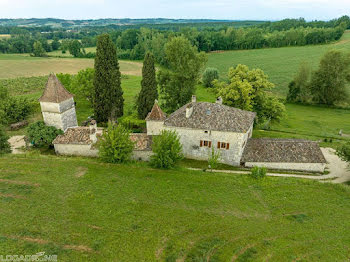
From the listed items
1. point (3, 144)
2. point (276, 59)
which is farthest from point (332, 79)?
point (3, 144)

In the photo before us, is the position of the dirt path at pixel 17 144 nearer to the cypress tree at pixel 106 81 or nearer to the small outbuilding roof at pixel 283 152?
the cypress tree at pixel 106 81

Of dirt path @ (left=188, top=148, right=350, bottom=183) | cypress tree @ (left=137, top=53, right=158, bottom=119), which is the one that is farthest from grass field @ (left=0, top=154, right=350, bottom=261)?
cypress tree @ (left=137, top=53, right=158, bottom=119)

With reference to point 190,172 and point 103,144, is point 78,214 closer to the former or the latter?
point 103,144

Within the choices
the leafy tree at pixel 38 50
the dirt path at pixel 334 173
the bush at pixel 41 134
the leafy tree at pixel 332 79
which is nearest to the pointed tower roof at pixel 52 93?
the bush at pixel 41 134

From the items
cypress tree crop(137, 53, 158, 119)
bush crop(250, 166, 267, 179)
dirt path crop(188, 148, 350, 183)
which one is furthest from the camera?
cypress tree crop(137, 53, 158, 119)

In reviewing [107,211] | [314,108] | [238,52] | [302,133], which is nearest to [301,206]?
[107,211]

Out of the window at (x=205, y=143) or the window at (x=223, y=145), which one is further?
the window at (x=205, y=143)

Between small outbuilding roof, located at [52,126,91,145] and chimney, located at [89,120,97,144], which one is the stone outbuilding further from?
small outbuilding roof, located at [52,126,91,145]
